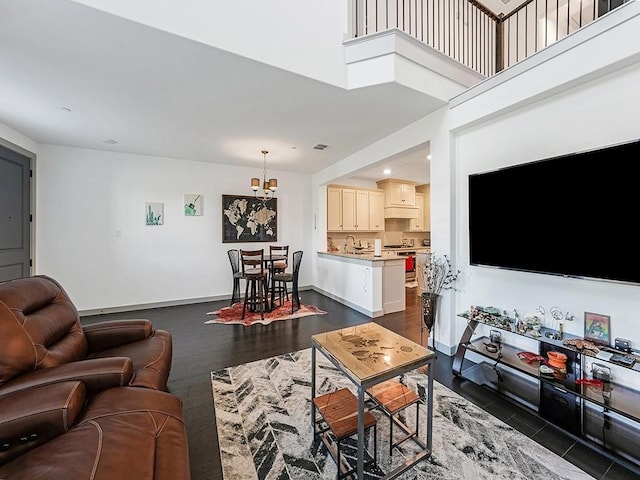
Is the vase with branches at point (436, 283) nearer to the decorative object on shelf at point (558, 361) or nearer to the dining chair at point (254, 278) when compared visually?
the decorative object on shelf at point (558, 361)

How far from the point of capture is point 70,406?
3.68ft

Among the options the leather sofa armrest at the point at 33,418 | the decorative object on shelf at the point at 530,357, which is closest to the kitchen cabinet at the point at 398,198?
the decorative object on shelf at the point at 530,357

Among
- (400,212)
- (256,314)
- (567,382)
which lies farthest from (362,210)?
(567,382)

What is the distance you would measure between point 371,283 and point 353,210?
8.71 ft

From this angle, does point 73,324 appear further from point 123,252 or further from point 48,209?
point 48,209

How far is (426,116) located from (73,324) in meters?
3.90

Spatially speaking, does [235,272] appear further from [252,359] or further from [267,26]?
[267,26]

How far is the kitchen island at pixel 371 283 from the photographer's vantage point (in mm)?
4246

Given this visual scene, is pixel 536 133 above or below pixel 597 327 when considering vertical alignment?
above

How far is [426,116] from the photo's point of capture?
318 centimetres

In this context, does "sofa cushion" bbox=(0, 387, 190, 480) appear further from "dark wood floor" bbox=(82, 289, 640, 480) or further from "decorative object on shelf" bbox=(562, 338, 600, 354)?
"decorative object on shelf" bbox=(562, 338, 600, 354)

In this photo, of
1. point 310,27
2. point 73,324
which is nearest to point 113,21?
point 310,27

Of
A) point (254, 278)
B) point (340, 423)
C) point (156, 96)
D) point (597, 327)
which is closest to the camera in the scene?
point (340, 423)

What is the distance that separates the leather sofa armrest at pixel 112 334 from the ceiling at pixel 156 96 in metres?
2.12
